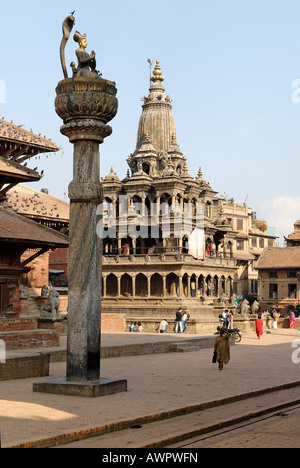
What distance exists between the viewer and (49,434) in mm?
9250

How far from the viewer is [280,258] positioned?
74.1m

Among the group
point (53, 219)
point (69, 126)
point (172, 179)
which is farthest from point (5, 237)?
point (172, 179)

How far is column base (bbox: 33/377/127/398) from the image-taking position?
13.0m

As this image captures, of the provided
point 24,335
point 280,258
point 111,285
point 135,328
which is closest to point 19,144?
point 135,328

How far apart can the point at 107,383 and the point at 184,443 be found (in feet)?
12.6

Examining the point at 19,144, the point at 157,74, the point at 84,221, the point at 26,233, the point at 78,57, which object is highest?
the point at 157,74

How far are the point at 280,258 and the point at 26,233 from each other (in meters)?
52.4

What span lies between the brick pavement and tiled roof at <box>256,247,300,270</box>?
4894 centimetres

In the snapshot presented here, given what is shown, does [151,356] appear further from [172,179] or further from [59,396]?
[172,179]

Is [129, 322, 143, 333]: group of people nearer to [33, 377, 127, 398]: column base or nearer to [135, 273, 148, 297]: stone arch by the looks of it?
[135, 273, 148, 297]: stone arch

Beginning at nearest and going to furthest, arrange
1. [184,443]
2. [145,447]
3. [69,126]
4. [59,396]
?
[145,447], [184,443], [59,396], [69,126]

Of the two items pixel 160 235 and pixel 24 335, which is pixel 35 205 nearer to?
pixel 160 235

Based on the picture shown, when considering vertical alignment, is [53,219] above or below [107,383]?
above

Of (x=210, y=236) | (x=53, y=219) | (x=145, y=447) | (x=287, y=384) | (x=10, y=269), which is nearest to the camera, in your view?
(x=145, y=447)
